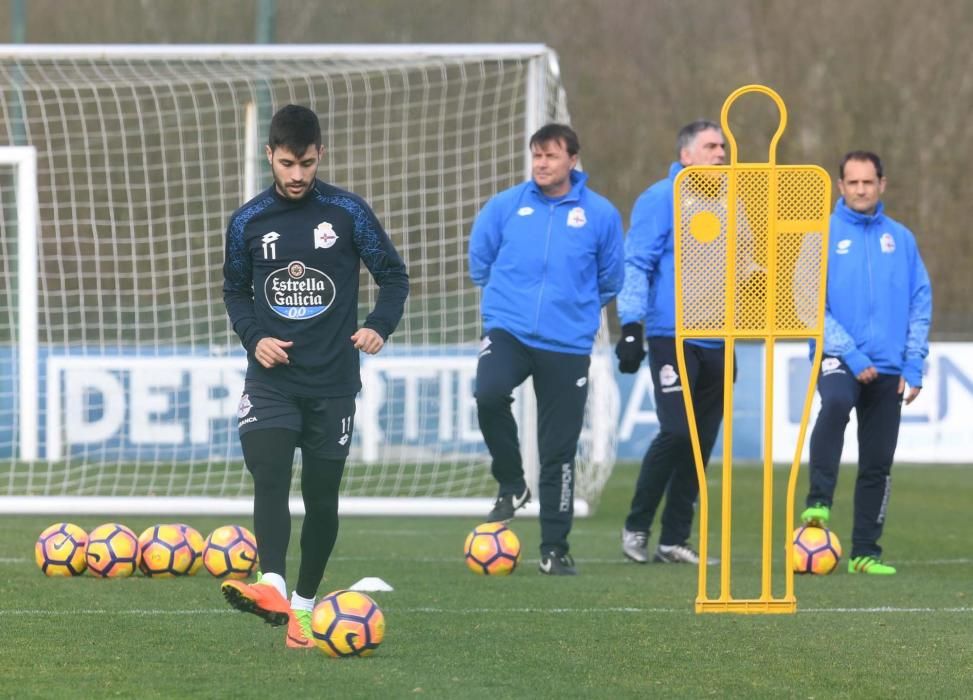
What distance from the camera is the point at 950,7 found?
28578 millimetres

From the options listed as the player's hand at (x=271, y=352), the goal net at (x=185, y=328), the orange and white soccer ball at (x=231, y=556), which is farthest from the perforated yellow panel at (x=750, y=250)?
the goal net at (x=185, y=328)

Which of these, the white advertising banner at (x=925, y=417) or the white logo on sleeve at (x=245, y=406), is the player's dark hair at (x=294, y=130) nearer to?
the white logo on sleeve at (x=245, y=406)

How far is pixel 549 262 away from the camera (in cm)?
878

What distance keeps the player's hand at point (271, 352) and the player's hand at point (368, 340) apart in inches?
9.3

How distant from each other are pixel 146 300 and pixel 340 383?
8293mm

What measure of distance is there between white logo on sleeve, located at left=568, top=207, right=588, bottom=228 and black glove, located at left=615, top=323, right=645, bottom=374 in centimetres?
54

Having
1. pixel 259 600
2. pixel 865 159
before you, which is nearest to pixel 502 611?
pixel 259 600

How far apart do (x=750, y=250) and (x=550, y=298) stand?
2011 millimetres

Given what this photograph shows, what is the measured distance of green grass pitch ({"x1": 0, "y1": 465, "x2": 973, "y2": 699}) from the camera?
5.41 metres

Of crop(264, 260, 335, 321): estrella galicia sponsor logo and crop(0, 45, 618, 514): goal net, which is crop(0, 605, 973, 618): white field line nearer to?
crop(264, 260, 335, 321): estrella galicia sponsor logo

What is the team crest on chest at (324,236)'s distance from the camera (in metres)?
6.18

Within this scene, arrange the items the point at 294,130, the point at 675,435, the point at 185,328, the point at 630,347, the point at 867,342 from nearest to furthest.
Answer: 1. the point at 294,130
2. the point at 630,347
3. the point at 867,342
4. the point at 675,435
5. the point at 185,328

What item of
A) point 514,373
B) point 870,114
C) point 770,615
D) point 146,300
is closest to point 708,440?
point 514,373

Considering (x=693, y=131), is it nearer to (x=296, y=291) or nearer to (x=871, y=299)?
(x=871, y=299)
